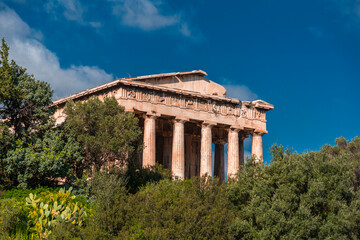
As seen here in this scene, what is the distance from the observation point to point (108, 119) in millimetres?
30312

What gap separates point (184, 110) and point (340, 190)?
1490 cm

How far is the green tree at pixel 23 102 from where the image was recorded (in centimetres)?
2916

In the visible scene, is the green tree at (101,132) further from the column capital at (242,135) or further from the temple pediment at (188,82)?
the column capital at (242,135)

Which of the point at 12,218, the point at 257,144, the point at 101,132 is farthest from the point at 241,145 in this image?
the point at 12,218

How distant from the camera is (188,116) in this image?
3844 cm

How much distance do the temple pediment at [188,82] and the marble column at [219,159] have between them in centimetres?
551

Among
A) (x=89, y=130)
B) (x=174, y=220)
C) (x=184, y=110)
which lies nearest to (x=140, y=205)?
(x=174, y=220)

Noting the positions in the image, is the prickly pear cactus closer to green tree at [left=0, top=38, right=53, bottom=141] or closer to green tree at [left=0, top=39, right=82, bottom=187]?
green tree at [left=0, top=39, right=82, bottom=187]

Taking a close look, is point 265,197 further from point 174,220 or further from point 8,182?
point 8,182

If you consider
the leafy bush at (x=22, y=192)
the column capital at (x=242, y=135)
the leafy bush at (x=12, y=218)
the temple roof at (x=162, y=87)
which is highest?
the temple roof at (x=162, y=87)

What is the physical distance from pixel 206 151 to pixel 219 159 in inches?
255

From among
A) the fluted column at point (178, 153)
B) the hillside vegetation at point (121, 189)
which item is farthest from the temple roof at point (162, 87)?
the hillside vegetation at point (121, 189)

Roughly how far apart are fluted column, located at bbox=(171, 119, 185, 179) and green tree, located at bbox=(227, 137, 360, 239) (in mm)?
9458

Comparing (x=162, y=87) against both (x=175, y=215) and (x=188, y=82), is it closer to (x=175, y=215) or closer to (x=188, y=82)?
(x=188, y=82)
